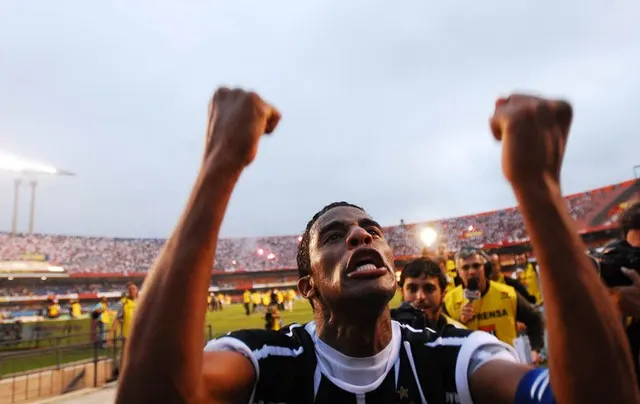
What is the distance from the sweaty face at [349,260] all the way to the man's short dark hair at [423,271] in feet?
9.53

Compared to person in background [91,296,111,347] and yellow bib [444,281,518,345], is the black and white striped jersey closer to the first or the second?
yellow bib [444,281,518,345]

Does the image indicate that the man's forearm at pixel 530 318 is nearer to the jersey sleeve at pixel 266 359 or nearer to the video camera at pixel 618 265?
the video camera at pixel 618 265

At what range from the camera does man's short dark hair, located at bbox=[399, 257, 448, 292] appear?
5027 millimetres

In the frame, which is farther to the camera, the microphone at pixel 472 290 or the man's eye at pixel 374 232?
the microphone at pixel 472 290

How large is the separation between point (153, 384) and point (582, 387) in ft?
3.46

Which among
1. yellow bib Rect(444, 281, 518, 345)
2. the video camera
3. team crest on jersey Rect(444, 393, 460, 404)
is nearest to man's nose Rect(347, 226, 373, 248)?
team crest on jersey Rect(444, 393, 460, 404)

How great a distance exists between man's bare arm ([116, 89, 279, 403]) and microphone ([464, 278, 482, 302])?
4666 mm

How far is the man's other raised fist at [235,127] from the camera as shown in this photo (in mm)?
1352

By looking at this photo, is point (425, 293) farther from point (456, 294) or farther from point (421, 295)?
point (456, 294)

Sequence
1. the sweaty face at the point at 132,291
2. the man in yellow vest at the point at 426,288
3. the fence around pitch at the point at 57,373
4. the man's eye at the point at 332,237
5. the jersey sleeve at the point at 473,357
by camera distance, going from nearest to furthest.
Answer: the jersey sleeve at the point at 473,357, the man's eye at the point at 332,237, the man in yellow vest at the point at 426,288, the fence around pitch at the point at 57,373, the sweaty face at the point at 132,291

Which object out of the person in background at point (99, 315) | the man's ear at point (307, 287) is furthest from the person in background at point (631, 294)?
the person in background at point (99, 315)

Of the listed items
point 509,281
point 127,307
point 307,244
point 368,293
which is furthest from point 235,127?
point 127,307

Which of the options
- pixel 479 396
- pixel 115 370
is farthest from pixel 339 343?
pixel 115 370

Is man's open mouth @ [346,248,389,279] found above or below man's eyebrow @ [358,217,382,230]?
below
